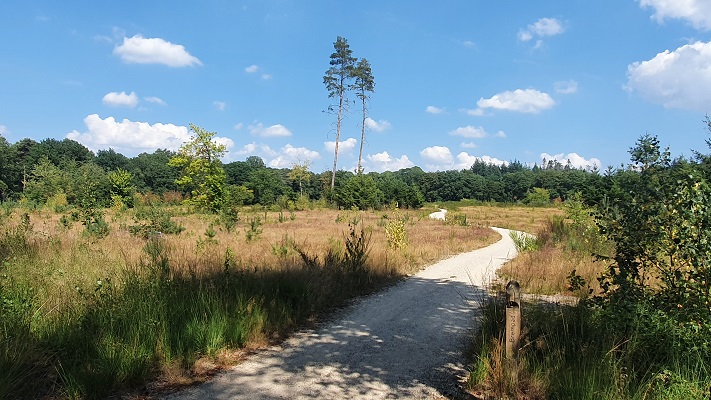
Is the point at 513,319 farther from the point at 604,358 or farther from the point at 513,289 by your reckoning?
the point at 604,358

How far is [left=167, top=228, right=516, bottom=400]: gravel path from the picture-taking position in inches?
158

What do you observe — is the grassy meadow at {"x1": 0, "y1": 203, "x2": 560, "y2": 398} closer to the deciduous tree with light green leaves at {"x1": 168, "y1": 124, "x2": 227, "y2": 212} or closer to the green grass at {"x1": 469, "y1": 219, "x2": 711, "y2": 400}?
the green grass at {"x1": 469, "y1": 219, "x2": 711, "y2": 400}

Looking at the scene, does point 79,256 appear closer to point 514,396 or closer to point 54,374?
point 54,374

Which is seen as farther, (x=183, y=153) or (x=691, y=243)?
(x=183, y=153)

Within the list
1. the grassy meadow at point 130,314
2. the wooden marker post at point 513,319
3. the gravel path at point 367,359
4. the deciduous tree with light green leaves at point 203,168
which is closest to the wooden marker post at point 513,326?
the wooden marker post at point 513,319

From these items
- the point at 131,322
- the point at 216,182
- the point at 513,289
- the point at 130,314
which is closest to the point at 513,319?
the point at 513,289

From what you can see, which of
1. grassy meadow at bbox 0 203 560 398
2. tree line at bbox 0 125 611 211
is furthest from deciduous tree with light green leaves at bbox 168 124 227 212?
grassy meadow at bbox 0 203 560 398

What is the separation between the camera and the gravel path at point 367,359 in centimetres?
402

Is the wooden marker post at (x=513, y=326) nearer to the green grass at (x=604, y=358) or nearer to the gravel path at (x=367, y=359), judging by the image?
the green grass at (x=604, y=358)

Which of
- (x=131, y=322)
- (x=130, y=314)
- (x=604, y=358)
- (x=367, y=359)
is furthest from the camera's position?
(x=367, y=359)

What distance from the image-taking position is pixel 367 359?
4.92 meters

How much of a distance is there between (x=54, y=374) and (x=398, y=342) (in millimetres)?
3933

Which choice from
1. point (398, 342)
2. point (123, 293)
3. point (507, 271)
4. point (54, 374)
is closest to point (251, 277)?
point (123, 293)

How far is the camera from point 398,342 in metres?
5.60
